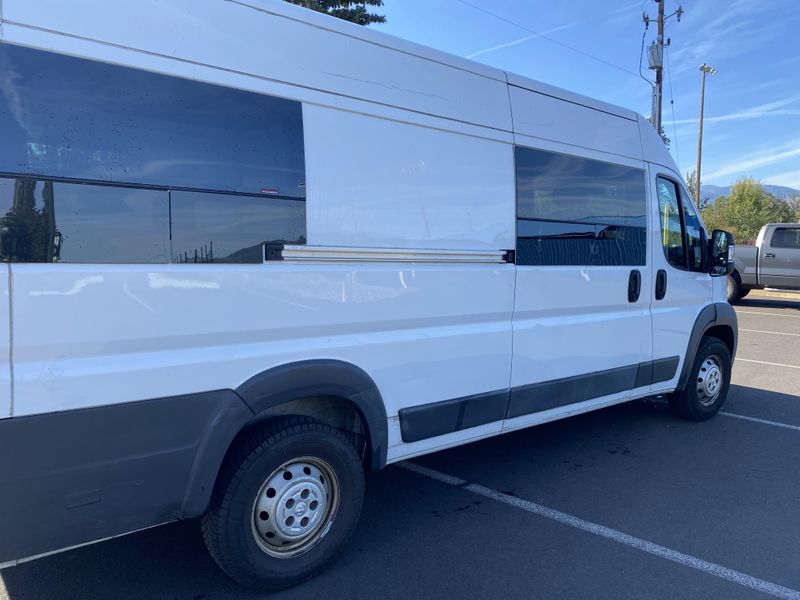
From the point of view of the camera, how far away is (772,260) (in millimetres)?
16359

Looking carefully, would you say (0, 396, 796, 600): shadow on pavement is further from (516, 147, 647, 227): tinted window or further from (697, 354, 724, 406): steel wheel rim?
(516, 147, 647, 227): tinted window

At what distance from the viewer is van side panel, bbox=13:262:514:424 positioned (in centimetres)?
224

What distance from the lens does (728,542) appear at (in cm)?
352

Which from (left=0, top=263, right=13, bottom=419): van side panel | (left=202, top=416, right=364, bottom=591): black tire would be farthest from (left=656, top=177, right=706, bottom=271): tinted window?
(left=0, top=263, right=13, bottom=419): van side panel

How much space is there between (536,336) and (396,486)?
1.41 metres

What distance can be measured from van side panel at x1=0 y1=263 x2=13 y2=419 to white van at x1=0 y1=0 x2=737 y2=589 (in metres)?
0.01

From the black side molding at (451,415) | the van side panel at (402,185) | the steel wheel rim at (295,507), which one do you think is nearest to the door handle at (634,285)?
the van side panel at (402,185)

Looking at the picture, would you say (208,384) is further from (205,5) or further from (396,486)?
(396,486)

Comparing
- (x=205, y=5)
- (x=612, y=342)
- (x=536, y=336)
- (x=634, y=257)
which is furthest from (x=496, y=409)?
(x=205, y=5)

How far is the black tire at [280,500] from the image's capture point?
2.73 metres

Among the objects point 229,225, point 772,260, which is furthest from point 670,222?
point 772,260

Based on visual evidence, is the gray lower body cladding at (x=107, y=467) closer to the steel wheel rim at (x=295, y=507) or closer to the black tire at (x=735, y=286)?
the steel wheel rim at (x=295, y=507)

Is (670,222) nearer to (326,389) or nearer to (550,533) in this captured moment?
(550,533)

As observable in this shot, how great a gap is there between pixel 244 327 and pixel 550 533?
218 centimetres
